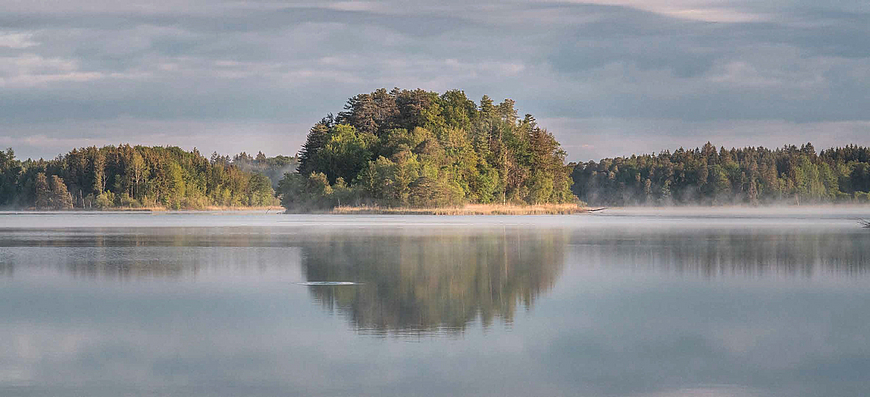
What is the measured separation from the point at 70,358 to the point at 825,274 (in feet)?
42.9

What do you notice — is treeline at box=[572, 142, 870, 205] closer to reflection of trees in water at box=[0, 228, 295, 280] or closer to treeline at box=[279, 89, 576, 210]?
treeline at box=[279, 89, 576, 210]

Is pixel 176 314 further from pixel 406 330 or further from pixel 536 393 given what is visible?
pixel 536 393

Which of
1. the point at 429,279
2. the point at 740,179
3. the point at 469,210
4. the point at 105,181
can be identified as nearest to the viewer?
the point at 429,279

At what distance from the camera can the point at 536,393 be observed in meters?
6.83

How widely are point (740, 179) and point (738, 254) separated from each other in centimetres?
13202

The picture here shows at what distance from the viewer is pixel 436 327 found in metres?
9.73

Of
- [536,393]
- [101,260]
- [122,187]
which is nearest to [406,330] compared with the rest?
[536,393]

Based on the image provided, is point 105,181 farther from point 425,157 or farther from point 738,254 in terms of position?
point 738,254

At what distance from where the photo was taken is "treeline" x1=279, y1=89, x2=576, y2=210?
72125mm

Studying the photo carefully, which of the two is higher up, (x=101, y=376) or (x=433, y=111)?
(x=433, y=111)

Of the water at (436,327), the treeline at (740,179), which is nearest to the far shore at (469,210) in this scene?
the water at (436,327)

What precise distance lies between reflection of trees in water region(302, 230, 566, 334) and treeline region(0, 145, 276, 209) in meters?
100

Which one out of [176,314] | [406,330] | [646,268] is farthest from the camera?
[646,268]

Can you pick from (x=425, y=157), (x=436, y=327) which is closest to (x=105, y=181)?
(x=425, y=157)
